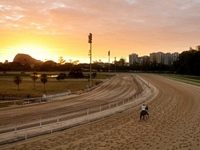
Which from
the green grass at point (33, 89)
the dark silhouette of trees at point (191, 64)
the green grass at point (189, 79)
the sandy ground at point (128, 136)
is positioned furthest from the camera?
the dark silhouette of trees at point (191, 64)

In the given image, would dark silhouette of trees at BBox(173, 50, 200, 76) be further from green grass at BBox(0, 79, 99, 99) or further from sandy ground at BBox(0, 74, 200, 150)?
sandy ground at BBox(0, 74, 200, 150)

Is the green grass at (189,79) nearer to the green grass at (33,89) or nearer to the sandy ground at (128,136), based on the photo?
the green grass at (33,89)

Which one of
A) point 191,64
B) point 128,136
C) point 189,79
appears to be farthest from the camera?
point 191,64

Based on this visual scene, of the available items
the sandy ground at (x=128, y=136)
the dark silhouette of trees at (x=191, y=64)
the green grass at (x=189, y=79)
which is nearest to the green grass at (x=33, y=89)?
the sandy ground at (x=128, y=136)

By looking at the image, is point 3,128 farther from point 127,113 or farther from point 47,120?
point 127,113

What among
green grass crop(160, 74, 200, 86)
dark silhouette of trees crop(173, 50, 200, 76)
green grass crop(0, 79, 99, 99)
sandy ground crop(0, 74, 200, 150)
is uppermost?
dark silhouette of trees crop(173, 50, 200, 76)

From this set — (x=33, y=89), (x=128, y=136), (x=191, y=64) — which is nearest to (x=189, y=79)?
(x=191, y=64)

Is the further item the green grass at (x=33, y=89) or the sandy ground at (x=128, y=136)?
the green grass at (x=33, y=89)

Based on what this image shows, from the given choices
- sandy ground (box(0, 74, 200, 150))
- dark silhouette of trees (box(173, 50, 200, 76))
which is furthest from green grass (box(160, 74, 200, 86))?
sandy ground (box(0, 74, 200, 150))

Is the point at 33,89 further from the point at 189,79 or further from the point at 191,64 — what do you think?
the point at 191,64

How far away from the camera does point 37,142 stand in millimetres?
14734

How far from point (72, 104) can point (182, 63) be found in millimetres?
100676

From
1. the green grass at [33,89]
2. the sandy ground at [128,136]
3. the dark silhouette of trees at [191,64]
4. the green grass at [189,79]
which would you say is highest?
the dark silhouette of trees at [191,64]

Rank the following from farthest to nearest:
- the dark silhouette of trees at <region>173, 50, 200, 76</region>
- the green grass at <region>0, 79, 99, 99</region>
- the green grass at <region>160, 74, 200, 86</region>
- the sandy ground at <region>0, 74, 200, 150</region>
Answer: the dark silhouette of trees at <region>173, 50, 200, 76</region> < the green grass at <region>160, 74, 200, 86</region> < the green grass at <region>0, 79, 99, 99</region> < the sandy ground at <region>0, 74, 200, 150</region>
